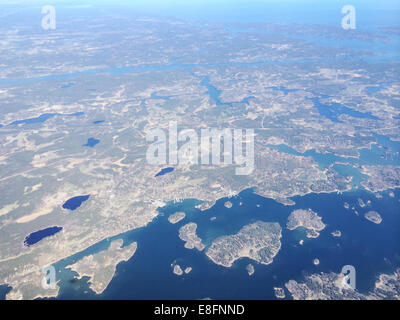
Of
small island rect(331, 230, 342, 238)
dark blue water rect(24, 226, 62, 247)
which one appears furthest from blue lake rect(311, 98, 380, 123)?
dark blue water rect(24, 226, 62, 247)

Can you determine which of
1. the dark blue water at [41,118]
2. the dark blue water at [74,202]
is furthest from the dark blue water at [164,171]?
the dark blue water at [41,118]

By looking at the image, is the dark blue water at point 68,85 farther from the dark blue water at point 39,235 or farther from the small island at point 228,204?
the small island at point 228,204

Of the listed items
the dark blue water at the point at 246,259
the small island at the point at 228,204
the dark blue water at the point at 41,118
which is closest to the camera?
the dark blue water at the point at 246,259

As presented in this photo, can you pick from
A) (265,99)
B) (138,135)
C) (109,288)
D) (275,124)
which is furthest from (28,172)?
(265,99)

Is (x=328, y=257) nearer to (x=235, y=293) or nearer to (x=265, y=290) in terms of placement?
(x=265, y=290)

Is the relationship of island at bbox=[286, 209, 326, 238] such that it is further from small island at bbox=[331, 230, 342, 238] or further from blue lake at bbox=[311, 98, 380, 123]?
blue lake at bbox=[311, 98, 380, 123]
